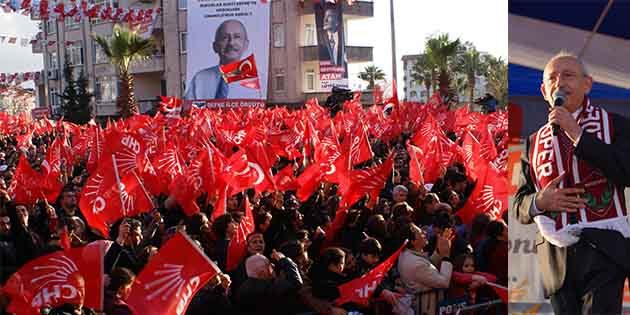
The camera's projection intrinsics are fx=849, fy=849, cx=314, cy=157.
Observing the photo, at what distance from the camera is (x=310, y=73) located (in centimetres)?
5384

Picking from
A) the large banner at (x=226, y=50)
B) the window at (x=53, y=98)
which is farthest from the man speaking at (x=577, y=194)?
the window at (x=53, y=98)

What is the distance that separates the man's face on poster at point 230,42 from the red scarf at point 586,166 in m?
39.7

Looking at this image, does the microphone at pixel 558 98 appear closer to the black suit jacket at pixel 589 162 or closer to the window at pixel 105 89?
the black suit jacket at pixel 589 162

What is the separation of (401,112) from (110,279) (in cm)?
1882

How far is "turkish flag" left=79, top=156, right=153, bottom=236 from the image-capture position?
9.27m

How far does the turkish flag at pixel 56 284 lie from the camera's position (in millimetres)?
5215

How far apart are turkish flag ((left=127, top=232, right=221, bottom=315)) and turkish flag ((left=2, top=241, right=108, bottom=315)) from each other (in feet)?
1.12

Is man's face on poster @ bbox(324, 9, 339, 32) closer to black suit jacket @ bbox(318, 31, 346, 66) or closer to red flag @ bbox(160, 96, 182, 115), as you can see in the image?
black suit jacket @ bbox(318, 31, 346, 66)

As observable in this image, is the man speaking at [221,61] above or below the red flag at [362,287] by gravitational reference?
above

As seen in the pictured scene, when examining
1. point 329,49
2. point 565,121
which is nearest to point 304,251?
point 565,121

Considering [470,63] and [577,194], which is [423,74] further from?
[577,194]

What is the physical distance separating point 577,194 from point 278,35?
50.7m

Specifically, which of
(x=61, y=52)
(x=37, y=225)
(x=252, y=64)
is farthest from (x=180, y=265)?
(x=61, y=52)

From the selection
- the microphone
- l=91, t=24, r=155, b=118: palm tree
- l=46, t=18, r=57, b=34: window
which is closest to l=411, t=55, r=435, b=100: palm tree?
l=91, t=24, r=155, b=118: palm tree
